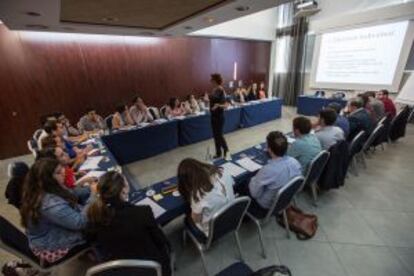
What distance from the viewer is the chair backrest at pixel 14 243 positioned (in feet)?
4.79

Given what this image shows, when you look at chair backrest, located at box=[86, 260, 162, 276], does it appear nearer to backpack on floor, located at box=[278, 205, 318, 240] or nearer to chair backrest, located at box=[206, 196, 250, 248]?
chair backrest, located at box=[206, 196, 250, 248]

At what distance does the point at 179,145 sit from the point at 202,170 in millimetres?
3553

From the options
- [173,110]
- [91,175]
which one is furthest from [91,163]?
[173,110]

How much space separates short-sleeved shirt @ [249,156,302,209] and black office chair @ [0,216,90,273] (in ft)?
5.09

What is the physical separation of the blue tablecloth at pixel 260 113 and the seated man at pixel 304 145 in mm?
3738

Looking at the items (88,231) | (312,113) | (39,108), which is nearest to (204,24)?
(88,231)

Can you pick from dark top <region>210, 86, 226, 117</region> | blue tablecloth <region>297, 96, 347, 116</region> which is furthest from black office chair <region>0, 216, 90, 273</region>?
blue tablecloth <region>297, 96, 347, 116</region>

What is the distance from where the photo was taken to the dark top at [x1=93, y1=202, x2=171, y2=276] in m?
1.30

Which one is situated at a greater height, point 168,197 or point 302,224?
point 168,197

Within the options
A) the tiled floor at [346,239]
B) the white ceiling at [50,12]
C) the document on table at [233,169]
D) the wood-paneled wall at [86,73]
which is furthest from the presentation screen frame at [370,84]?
the document on table at [233,169]

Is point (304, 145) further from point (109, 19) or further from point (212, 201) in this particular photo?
point (109, 19)

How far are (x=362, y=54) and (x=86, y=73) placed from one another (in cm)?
821

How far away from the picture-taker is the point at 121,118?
15.4ft

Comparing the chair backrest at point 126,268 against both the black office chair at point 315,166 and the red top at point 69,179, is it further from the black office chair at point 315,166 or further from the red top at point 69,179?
the black office chair at point 315,166
